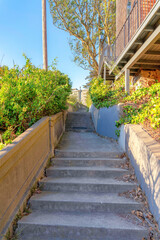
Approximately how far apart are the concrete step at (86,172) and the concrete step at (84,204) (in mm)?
674

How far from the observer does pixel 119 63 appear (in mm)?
8211

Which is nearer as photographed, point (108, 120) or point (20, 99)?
point (20, 99)

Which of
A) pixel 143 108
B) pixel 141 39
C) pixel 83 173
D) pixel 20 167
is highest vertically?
pixel 141 39

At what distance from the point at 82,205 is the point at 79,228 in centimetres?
46

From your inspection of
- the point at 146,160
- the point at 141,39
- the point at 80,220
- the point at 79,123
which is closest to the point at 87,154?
the point at 146,160

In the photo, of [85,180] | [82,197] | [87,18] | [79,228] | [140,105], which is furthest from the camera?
[87,18]

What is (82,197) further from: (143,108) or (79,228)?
(143,108)

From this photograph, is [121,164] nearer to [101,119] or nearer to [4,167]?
[4,167]

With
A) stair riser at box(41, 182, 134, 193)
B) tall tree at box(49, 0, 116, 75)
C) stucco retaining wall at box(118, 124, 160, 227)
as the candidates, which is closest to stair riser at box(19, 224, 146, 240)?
stucco retaining wall at box(118, 124, 160, 227)

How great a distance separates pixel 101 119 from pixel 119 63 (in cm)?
291

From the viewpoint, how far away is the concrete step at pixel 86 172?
3689 millimetres

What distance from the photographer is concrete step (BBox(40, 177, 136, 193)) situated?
3.27 m

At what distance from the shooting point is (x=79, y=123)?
30.6 feet

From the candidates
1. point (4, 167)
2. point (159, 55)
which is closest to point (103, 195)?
point (4, 167)
